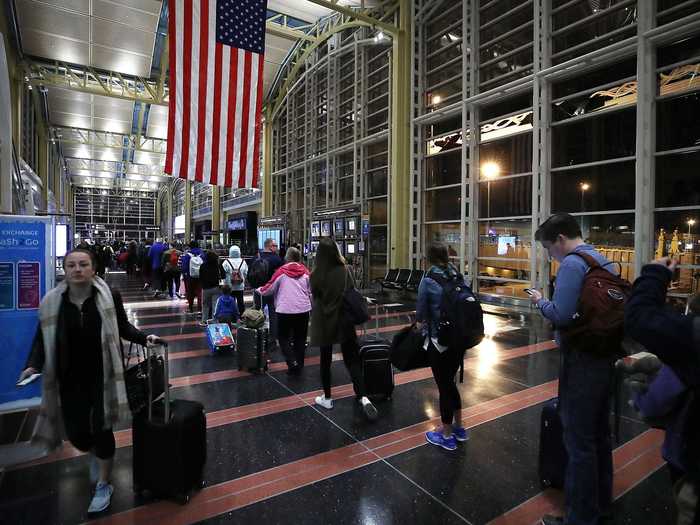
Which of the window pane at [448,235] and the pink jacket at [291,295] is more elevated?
the window pane at [448,235]

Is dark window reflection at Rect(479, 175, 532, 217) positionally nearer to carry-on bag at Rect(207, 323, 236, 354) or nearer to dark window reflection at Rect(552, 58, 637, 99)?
dark window reflection at Rect(552, 58, 637, 99)

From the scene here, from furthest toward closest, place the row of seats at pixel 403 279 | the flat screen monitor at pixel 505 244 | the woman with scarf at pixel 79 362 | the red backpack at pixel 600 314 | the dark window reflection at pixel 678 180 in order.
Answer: the row of seats at pixel 403 279
the flat screen monitor at pixel 505 244
the dark window reflection at pixel 678 180
the woman with scarf at pixel 79 362
the red backpack at pixel 600 314

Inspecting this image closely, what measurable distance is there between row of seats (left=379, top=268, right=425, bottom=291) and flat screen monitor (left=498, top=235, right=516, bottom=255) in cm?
216

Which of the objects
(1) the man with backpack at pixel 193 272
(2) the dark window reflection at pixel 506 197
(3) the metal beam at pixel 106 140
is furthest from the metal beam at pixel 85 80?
(2) the dark window reflection at pixel 506 197

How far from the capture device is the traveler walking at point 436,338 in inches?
119

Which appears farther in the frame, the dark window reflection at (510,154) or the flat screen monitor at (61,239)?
the dark window reflection at (510,154)

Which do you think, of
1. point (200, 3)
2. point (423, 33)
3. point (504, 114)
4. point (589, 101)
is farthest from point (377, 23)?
→ point (200, 3)

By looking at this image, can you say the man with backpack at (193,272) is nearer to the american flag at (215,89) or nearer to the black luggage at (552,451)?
the american flag at (215,89)

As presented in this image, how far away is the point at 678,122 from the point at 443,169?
588 cm

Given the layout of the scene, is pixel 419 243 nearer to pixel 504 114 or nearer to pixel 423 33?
pixel 504 114

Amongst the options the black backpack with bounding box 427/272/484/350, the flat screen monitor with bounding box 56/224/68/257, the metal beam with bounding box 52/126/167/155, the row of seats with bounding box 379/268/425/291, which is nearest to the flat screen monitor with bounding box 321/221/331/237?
the row of seats with bounding box 379/268/425/291

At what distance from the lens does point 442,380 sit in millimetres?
3148

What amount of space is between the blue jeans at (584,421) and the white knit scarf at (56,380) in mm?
2471

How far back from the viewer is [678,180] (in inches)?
295
